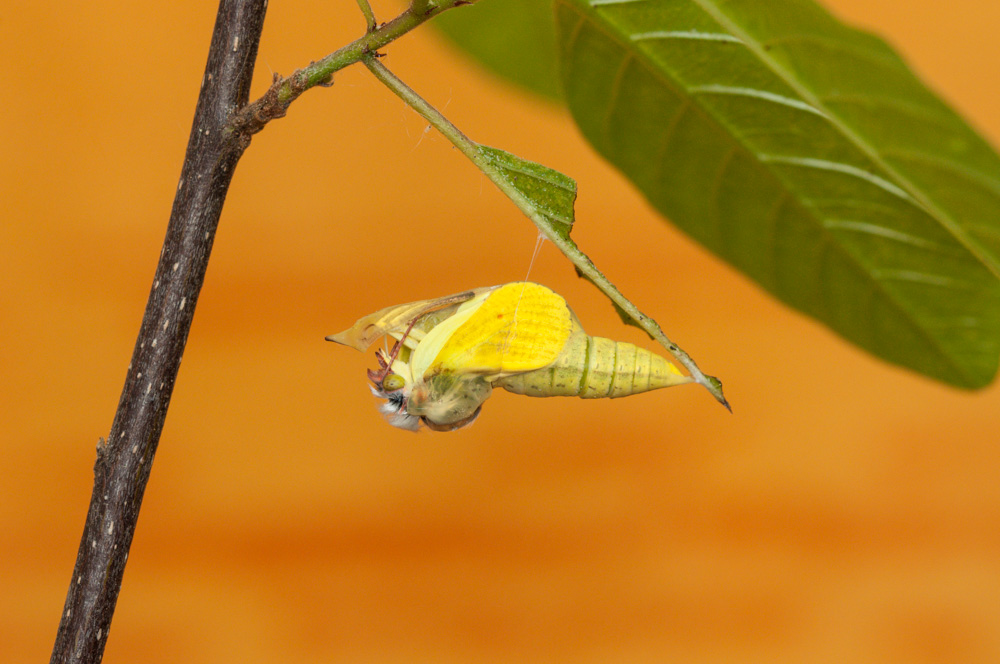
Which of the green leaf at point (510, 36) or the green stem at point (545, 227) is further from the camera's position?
the green leaf at point (510, 36)

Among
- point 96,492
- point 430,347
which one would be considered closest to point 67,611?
point 96,492

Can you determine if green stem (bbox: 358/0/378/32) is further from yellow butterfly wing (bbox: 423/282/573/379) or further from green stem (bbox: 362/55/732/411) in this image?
yellow butterfly wing (bbox: 423/282/573/379)

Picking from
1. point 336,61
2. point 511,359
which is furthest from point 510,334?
point 336,61

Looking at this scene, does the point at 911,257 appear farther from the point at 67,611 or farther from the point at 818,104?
the point at 67,611

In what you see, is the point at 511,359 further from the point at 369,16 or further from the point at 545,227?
the point at 369,16

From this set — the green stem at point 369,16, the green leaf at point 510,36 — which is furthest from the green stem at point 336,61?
the green leaf at point 510,36

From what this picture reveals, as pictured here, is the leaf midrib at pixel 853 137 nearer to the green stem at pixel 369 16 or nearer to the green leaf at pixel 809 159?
the green leaf at pixel 809 159

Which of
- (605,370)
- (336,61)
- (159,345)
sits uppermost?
(336,61)
